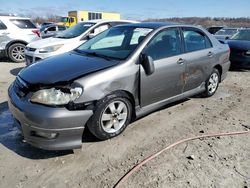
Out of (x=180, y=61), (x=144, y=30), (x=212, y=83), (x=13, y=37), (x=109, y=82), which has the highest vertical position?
(x=144, y=30)

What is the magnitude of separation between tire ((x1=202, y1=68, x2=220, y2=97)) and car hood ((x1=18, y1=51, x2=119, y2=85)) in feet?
8.30

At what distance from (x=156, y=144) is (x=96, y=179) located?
3.59 ft

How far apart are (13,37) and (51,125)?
796cm

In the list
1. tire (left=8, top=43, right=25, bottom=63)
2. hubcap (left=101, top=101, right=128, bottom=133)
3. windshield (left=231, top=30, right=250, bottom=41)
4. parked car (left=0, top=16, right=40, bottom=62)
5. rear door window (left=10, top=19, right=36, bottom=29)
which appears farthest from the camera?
rear door window (left=10, top=19, right=36, bottom=29)

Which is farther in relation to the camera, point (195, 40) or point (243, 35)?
point (243, 35)

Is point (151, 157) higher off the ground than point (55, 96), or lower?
lower

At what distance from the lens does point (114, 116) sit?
375 cm

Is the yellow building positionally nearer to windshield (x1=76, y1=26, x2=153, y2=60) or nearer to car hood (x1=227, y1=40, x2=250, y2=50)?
car hood (x1=227, y1=40, x2=250, y2=50)

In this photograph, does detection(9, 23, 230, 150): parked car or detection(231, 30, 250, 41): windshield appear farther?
detection(231, 30, 250, 41): windshield

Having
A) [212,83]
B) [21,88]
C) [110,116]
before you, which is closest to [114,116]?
[110,116]

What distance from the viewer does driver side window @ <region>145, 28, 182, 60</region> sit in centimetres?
419

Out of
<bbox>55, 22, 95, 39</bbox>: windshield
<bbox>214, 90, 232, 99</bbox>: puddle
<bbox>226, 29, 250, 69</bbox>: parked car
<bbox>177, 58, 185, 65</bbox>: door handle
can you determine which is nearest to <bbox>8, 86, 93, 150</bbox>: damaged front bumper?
<bbox>177, 58, 185, 65</bbox>: door handle

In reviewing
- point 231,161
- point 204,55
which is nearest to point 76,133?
point 231,161

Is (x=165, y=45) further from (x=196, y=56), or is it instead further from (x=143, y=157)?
(x=143, y=157)
